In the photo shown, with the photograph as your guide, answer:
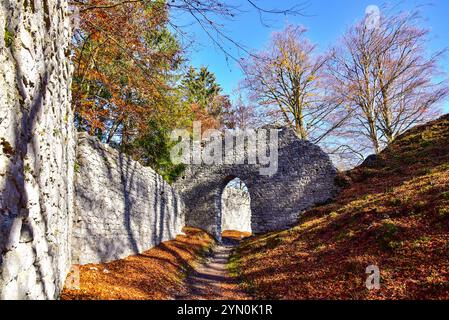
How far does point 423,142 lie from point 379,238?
11.4 m

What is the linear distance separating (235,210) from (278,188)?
44.1ft

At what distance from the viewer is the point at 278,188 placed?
17516mm

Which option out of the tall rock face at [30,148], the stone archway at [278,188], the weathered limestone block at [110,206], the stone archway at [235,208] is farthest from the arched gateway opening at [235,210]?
the tall rock face at [30,148]

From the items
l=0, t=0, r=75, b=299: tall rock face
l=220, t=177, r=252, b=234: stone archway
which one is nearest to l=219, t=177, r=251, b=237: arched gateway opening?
l=220, t=177, r=252, b=234: stone archway

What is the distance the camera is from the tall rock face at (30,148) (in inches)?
90.7

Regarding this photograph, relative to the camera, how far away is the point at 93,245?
6.55m

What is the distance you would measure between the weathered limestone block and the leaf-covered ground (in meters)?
0.37

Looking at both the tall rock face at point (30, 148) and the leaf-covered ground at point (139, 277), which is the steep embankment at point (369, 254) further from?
the tall rock face at point (30, 148)

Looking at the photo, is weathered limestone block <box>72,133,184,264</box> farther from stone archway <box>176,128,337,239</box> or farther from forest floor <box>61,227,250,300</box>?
stone archway <box>176,128,337,239</box>

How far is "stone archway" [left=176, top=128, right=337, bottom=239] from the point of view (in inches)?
658

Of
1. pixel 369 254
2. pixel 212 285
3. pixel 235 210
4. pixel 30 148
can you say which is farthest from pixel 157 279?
pixel 235 210

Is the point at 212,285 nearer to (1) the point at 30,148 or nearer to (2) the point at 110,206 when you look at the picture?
(2) the point at 110,206

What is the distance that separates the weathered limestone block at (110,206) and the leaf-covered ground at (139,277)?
37 centimetres
